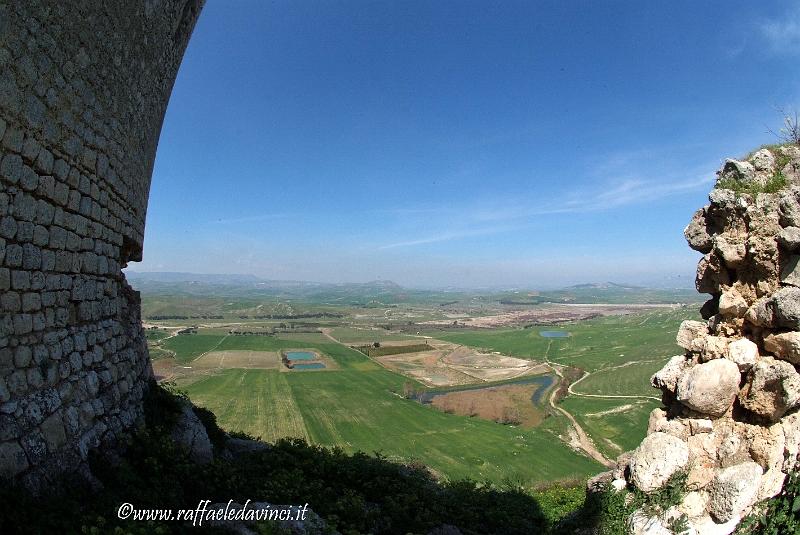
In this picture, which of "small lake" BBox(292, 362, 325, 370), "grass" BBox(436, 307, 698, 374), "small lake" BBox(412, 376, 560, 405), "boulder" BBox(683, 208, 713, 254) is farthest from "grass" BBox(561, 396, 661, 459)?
"small lake" BBox(292, 362, 325, 370)

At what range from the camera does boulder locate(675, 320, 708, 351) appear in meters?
6.78

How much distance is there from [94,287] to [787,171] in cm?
980

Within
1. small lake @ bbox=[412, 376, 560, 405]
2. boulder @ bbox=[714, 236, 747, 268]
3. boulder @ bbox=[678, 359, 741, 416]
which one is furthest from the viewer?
small lake @ bbox=[412, 376, 560, 405]

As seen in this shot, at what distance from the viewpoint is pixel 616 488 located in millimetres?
6234

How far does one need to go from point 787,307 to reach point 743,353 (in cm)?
82

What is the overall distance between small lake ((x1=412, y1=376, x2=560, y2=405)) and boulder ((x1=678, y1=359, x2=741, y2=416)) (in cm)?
4041

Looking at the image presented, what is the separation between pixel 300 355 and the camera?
245 ft

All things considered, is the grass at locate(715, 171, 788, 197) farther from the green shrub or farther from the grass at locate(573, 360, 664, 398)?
the grass at locate(573, 360, 664, 398)

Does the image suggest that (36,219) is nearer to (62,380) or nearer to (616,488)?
(62,380)

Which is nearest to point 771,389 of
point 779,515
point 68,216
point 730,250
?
point 779,515

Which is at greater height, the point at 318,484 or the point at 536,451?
the point at 318,484

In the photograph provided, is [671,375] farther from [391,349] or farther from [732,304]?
[391,349]

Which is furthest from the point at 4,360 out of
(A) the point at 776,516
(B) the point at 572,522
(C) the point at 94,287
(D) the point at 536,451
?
(D) the point at 536,451

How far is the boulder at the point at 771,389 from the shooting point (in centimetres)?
531
